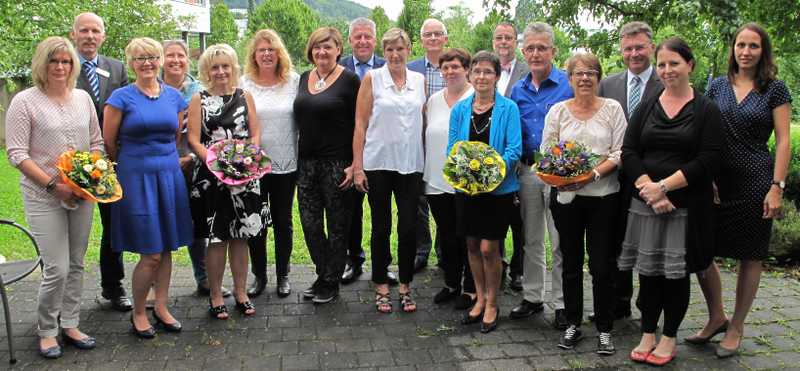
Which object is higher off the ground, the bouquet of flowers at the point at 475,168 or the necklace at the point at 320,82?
the necklace at the point at 320,82

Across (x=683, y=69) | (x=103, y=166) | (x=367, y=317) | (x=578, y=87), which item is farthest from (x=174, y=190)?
(x=683, y=69)

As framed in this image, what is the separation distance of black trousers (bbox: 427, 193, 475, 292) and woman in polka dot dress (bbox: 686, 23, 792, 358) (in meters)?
1.91

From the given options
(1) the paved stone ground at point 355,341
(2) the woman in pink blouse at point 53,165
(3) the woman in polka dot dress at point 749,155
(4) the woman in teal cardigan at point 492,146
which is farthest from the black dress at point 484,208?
(2) the woman in pink blouse at point 53,165

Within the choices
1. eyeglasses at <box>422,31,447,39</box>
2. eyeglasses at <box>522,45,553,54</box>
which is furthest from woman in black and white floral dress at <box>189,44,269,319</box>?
eyeglasses at <box>522,45,553,54</box>

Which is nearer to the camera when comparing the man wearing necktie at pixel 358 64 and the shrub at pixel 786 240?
the man wearing necktie at pixel 358 64

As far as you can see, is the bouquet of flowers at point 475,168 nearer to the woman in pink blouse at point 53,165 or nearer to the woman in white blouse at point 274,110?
the woman in white blouse at point 274,110

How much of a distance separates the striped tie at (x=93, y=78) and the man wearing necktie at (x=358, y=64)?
7.09 ft

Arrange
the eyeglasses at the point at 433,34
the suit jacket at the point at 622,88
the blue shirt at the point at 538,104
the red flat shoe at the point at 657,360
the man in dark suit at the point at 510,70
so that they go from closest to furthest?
the red flat shoe at the point at 657,360, the suit jacket at the point at 622,88, the blue shirt at the point at 538,104, the man in dark suit at the point at 510,70, the eyeglasses at the point at 433,34

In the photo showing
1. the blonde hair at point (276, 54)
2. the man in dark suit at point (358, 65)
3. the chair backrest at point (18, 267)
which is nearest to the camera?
the chair backrest at point (18, 267)

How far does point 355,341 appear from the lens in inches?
185

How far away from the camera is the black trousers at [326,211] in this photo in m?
5.24

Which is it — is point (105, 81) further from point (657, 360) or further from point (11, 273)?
point (657, 360)

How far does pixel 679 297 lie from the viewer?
4270mm

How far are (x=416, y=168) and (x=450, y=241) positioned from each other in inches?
28.4
